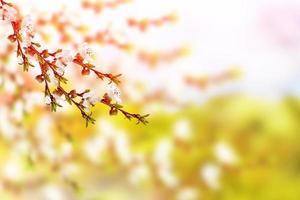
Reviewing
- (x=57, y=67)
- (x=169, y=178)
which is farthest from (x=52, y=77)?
(x=169, y=178)

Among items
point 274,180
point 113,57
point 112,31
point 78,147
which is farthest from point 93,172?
point 112,31

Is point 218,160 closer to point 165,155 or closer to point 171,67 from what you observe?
point 165,155

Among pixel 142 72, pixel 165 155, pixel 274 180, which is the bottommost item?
pixel 274 180

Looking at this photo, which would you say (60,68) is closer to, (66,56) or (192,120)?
(66,56)

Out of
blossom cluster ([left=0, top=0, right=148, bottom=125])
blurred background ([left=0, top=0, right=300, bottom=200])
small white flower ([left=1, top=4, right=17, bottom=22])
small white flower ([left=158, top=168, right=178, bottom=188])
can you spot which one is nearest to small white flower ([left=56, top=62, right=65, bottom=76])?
blossom cluster ([left=0, top=0, right=148, bottom=125])

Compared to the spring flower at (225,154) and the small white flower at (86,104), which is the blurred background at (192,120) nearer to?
the spring flower at (225,154)

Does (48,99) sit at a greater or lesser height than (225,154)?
lesser
